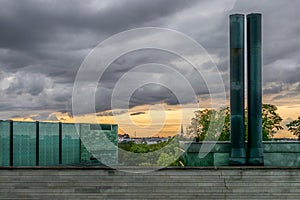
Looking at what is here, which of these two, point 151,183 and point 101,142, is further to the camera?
point 101,142

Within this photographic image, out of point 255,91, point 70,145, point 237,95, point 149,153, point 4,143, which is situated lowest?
point 149,153

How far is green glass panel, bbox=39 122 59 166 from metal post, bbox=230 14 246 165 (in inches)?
591

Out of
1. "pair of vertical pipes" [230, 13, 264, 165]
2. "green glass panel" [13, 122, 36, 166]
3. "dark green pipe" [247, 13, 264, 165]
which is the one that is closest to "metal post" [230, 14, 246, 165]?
"pair of vertical pipes" [230, 13, 264, 165]

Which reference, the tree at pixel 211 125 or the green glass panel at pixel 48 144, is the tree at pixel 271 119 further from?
the green glass panel at pixel 48 144

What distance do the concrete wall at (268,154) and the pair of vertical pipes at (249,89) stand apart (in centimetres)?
52

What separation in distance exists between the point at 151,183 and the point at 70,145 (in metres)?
18.6

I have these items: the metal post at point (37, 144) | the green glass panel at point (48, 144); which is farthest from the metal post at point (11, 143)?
the green glass panel at point (48, 144)

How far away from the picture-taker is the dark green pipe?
18.3m

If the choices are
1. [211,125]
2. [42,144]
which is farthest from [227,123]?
[42,144]

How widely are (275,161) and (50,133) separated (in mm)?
16805

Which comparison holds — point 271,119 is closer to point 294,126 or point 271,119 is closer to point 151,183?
point 294,126

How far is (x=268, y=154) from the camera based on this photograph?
18781 mm

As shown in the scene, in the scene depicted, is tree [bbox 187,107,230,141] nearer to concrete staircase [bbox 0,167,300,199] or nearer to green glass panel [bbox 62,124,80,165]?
green glass panel [bbox 62,124,80,165]

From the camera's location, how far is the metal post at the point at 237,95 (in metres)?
18.2
